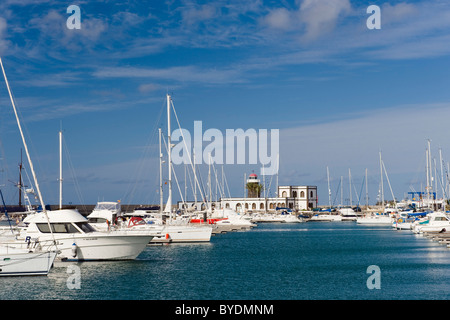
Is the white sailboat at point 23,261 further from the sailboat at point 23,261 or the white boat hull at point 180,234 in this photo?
the white boat hull at point 180,234

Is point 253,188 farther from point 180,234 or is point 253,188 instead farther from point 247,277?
point 247,277

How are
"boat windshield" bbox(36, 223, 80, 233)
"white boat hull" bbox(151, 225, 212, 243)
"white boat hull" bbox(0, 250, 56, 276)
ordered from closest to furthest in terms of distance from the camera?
"white boat hull" bbox(0, 250, 56, 276) → "boat windshield" bbox(36, 223, 80, 233) → "white boat hull" bbox(151, 225, 212, 243)

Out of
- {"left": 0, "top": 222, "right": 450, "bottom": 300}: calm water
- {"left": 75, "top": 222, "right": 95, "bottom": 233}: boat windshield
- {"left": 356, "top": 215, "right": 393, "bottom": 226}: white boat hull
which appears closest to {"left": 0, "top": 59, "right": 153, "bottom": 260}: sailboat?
{"left": 75, "top": 222, "right": 95, "bottom": 233}: boat windshield

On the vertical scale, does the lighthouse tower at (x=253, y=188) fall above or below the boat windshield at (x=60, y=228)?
above

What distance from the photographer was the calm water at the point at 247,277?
30.1m

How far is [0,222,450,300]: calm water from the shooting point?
1186 inches

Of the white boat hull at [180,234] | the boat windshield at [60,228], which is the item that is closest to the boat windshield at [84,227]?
the boat windshield at [60,228]

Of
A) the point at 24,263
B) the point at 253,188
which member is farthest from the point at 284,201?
the point at 24,263

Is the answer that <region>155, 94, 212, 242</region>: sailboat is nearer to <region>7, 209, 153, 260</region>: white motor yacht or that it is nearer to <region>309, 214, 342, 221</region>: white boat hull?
<region>7, 209, 153, 260</region>: white motor yacht

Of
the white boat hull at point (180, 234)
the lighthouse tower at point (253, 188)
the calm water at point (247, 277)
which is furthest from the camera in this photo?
the lighthouse tower at point (253, 188)

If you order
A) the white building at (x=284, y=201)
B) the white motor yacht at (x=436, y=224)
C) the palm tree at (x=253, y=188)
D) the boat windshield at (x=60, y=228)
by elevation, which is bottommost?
the white motor yacht at (x=436, y=224)

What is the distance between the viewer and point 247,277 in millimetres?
36625
